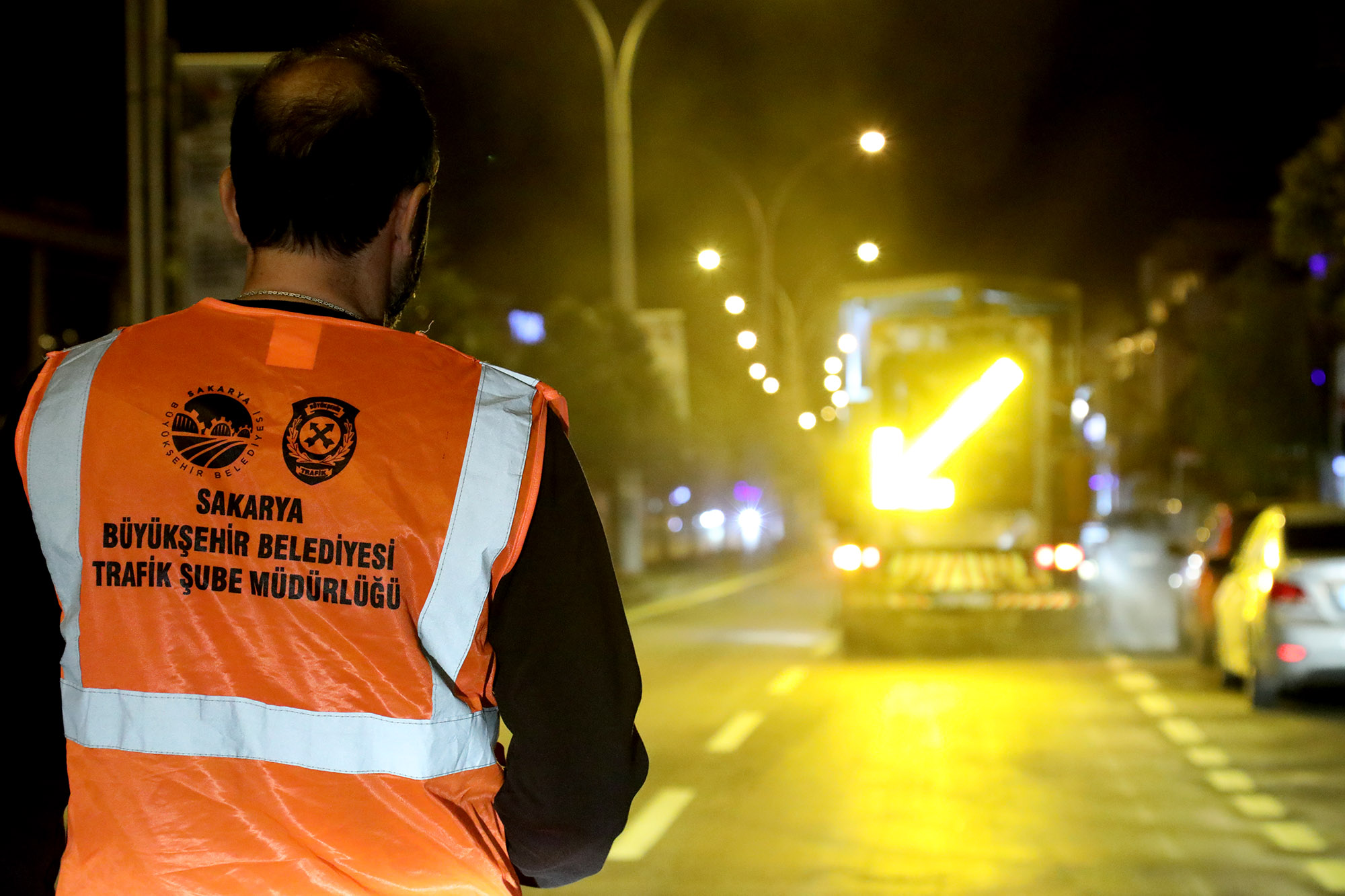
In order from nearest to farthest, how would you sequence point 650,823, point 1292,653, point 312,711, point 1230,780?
1. point 312,711
2. point 650,823
3. point 1230,780
4. point 1292,653

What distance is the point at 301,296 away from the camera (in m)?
1.87

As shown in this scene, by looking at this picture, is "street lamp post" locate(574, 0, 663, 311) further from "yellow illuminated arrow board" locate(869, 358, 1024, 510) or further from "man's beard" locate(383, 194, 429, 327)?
"man's beard" locate(383, 194, 429, 327)

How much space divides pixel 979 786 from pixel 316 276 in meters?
7.32

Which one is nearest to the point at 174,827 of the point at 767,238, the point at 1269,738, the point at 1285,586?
the point at 1269,738

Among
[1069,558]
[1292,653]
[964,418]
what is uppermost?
[964,418]

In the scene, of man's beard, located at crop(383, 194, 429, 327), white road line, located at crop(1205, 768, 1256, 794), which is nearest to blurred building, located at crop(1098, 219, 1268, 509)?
white road line, located at crop(1205, 768, 1256, 794)

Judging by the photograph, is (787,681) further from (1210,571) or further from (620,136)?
(620,136)

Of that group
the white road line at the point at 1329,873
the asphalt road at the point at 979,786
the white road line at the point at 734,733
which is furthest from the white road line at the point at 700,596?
the white road line at the point at 1329,873

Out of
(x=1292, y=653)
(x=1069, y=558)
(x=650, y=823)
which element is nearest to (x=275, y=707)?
(x=650, y=823)

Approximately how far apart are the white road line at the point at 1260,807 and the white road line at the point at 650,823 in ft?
9.13

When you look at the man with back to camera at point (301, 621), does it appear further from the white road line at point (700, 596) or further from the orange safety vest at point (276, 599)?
the white road line at point (700, 596)

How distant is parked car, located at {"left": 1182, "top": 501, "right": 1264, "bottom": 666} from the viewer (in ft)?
48.1

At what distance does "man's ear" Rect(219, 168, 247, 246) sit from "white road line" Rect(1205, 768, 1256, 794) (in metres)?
7.68

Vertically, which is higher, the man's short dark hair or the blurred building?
the blurred building
